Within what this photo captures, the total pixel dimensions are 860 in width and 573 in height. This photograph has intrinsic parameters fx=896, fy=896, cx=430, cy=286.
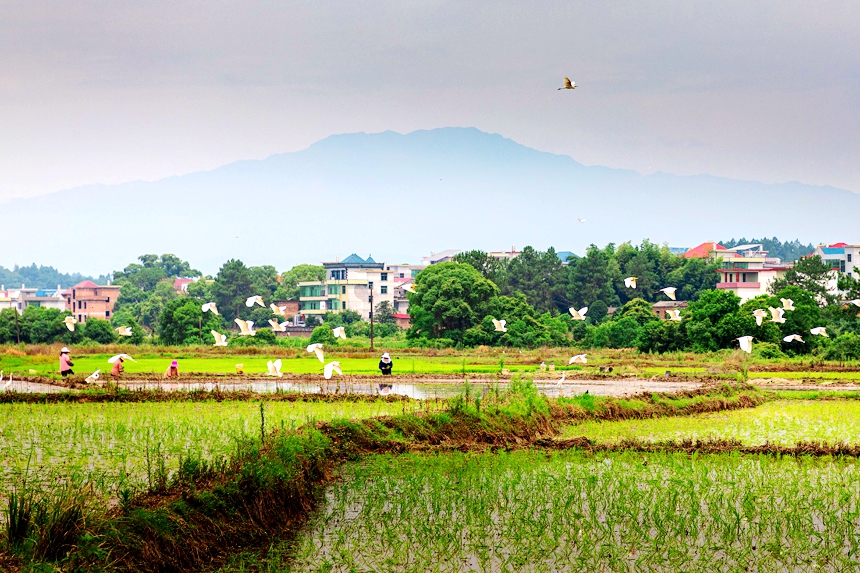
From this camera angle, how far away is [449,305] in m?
49.7

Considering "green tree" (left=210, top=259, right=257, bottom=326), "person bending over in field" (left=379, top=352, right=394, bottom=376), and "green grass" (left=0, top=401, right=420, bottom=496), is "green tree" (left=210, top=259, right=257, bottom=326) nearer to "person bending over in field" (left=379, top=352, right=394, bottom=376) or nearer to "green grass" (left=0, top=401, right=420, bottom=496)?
"person bending over in field" (left=379, top=352, right=394, bottom=376)

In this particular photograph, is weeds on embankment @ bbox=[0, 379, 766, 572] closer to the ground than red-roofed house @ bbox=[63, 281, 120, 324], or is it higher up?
closer to the ground

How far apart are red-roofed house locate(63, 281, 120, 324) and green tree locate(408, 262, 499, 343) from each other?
49.4 meters

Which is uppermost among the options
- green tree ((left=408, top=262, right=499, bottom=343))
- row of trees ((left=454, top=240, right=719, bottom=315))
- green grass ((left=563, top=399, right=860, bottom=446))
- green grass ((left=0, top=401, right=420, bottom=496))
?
row of trees ((left=454, top=240, right=719, bottom=315))

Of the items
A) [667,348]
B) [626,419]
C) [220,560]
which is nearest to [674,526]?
[220,560]

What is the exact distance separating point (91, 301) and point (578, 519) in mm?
89092

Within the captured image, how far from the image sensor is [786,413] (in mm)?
17594

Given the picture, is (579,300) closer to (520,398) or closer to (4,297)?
(520,398)

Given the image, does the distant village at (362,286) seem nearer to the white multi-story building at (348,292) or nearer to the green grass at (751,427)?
the white multi-story building at (348,292)

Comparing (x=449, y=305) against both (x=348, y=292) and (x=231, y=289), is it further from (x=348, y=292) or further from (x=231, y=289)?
(x=231, y=289)

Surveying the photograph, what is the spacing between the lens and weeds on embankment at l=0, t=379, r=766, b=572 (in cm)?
676

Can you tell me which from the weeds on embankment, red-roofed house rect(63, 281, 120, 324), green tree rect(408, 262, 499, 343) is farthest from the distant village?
the weeds on embankment

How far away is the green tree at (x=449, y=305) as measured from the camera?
164 ft

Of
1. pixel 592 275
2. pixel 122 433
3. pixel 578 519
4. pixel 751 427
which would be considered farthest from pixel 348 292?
pixel 578 519
